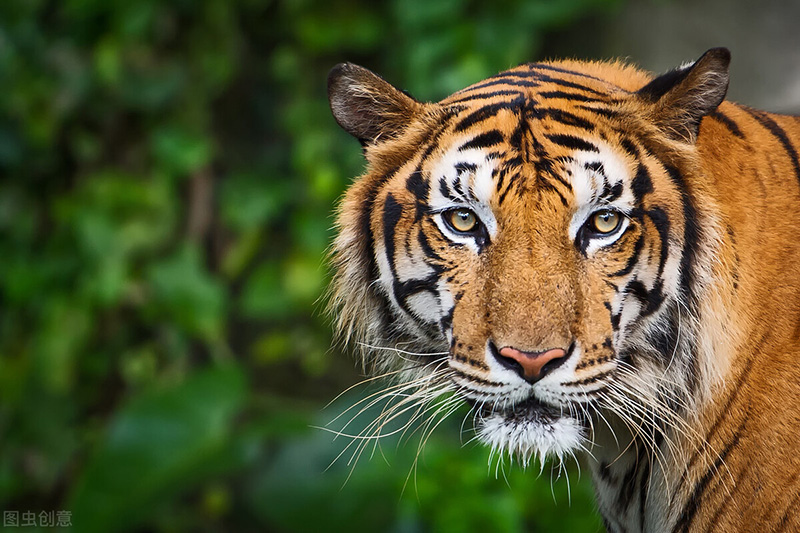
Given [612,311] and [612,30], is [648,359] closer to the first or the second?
[612,311]

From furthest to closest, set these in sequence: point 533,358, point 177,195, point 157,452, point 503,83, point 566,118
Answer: point 177,195 < point 157,452 < point 503,83 < point 566,118 < point 533,358

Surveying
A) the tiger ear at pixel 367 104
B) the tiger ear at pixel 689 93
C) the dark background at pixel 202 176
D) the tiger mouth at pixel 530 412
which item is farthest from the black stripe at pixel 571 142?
the dark background at pixel 202 176

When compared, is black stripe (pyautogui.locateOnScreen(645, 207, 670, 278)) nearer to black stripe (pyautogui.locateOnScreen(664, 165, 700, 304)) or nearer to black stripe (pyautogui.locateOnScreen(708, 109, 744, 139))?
black stripe (pyautogui.locateOnScreen(664, 165, 700, 304))

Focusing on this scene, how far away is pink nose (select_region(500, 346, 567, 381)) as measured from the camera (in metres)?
1.14

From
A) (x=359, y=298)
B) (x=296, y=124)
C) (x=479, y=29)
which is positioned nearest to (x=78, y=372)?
(x=296, y=124)

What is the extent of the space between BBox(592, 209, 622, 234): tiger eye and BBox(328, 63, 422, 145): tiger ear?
355 millimetres

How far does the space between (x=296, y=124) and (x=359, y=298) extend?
1871 millimetres

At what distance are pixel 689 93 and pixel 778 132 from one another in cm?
32

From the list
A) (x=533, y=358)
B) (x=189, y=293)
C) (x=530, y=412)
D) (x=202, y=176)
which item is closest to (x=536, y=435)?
(x=530, y=412)

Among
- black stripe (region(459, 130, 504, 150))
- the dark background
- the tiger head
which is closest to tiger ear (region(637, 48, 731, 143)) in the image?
the tiger head

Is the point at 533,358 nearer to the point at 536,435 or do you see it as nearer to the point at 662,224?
the point at 536,435

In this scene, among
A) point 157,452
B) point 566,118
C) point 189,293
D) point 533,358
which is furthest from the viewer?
point 189,293

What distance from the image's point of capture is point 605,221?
1.20 m

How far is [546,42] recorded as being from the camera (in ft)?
10.6
